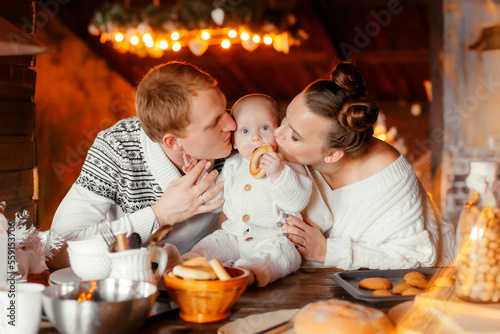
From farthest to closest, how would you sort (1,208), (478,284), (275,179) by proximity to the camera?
(275,179) → (1,208) → (478,284)

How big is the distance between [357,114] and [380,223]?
359 millimetres

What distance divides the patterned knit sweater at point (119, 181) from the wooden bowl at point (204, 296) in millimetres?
770

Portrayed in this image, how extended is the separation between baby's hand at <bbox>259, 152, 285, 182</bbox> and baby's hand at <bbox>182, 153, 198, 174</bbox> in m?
0.33

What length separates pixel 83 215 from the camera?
1.80 meters

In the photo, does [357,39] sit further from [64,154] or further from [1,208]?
[1,208]

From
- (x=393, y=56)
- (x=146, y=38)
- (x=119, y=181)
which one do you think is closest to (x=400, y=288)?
(x=119, y=181)

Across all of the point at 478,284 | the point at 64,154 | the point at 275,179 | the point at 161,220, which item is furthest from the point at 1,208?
the point at 64,154

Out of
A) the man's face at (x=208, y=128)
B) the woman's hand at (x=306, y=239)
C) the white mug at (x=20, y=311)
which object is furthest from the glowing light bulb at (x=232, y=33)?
the white mug at (x=20, y=311)

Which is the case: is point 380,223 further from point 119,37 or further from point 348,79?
point 119,37

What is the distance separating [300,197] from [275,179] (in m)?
0.10

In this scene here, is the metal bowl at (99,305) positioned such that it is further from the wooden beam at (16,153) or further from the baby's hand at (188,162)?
the wooden beam at (16,153)

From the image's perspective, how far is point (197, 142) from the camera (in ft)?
5.78

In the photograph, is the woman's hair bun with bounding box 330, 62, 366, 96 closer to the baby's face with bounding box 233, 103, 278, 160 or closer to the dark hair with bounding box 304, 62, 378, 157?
the dark hair with bounding box 304, 62, 378, 157

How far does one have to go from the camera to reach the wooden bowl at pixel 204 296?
1037mm
